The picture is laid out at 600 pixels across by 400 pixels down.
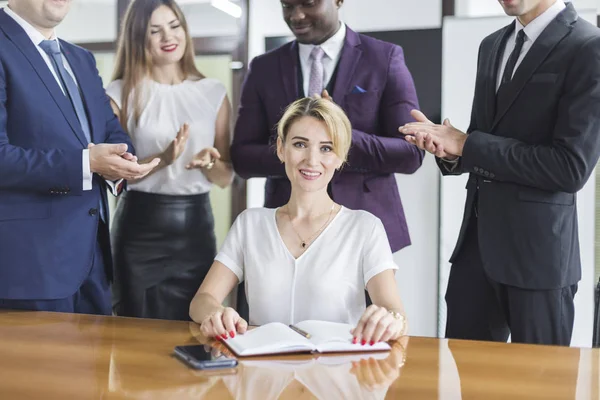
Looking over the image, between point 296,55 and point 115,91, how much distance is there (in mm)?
868

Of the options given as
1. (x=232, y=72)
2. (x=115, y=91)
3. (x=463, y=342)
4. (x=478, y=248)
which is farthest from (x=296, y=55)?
(x=463, y=342)

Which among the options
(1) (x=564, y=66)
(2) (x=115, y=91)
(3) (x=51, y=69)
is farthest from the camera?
(2) (x=115, y=91)

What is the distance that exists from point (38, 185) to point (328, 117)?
3.28 feet

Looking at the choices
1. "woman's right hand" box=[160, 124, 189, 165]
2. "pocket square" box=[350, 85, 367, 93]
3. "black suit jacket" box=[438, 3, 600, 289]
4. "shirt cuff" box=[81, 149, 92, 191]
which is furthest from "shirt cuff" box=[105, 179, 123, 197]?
"black suit jacket" box=[438, 3, 600, 289]

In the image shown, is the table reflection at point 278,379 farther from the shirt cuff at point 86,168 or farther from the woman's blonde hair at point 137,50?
the woman's blonde hair at point 137,50

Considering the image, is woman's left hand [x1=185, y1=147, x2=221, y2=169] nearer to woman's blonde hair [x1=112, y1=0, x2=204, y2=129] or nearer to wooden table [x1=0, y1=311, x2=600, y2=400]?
woman's blonde hair [x1=112, y1=0, x2=204, y2=129]

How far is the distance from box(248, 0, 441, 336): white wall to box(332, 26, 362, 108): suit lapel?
64cm

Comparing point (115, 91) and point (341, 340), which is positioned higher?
point (115, 91)

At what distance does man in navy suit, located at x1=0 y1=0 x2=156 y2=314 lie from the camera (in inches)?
96.7

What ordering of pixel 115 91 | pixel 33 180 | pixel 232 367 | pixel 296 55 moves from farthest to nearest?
pixel 115 91, pixel 296 55, pixel 33 180, pixel 232 367

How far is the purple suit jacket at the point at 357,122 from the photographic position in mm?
2826

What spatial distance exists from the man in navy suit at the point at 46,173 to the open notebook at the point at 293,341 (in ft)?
3.33

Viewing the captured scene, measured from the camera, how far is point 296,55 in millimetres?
3020

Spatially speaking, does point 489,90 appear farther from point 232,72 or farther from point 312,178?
point 232,72
